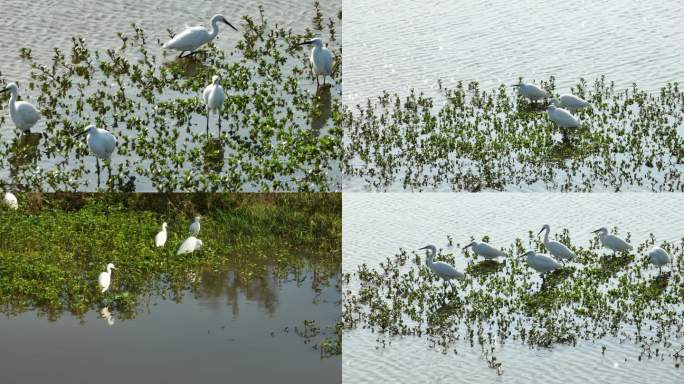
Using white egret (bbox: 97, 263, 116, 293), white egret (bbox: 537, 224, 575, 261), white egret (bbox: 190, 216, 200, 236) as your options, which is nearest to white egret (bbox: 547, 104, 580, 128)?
white egret (bbox: 537, 224, 575, 261)

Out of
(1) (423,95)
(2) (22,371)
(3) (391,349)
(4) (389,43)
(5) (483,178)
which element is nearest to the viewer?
(2) (22,371)

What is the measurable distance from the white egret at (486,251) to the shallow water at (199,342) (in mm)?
1581

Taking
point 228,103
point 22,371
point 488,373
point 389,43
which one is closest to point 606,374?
point 488,373

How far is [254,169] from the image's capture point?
12.3m

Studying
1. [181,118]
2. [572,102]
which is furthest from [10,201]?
[572,102]

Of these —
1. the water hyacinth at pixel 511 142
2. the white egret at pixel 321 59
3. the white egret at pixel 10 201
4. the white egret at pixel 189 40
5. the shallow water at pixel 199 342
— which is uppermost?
the white egret at pixel 189 40

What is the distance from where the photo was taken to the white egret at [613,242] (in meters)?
11.5

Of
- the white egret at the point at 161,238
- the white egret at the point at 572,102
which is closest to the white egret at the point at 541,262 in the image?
the white egret at the point at 572,102

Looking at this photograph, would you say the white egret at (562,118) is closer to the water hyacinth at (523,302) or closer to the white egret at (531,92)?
the white egret at (531,92)

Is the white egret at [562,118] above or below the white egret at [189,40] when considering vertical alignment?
below

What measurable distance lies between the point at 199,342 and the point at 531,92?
20.7 feet

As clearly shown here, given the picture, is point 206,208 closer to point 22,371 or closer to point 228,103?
point 228,103

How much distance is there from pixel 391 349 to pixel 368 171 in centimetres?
338

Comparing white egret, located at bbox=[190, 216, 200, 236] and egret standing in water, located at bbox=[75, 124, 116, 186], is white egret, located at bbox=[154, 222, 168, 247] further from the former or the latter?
egret standing in water, located at bbox=[75, 124, 116, 186]
